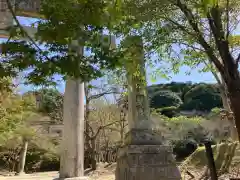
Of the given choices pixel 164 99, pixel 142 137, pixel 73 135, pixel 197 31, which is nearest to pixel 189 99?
pixel 164 99

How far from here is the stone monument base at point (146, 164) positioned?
5.77 m

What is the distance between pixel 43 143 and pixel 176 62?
1286 centimetres

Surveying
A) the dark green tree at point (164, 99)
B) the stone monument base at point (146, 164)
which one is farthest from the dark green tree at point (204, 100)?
the stone monument base at point (146, 164)

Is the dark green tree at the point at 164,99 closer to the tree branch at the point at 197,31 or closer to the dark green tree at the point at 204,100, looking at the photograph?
the dark green tree at the point at 204,100

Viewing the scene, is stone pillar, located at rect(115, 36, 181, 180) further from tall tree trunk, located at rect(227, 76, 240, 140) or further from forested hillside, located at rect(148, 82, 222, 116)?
forested hillside, located at rect(148, 82, 222, 116)

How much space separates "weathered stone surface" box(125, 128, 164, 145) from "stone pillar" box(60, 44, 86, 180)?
1.03 metres

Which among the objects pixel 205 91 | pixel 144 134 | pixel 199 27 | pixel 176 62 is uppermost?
pixel 205 91

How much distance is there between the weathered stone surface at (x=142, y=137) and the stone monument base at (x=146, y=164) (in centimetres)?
12

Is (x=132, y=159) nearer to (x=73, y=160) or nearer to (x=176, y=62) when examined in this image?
(x=73, y=160)

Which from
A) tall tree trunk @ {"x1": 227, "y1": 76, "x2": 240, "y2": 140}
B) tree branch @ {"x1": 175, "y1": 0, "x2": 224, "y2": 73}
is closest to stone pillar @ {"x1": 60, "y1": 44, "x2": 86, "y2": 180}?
tree branch @ {"x1": 175, "y1": 0, "x2": 224, "y2": 73}

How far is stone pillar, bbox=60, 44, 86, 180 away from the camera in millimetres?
6094

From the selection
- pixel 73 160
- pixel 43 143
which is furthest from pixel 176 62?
pixel 43 143

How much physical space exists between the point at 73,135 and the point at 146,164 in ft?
5.22

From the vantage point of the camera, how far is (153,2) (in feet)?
15.8
